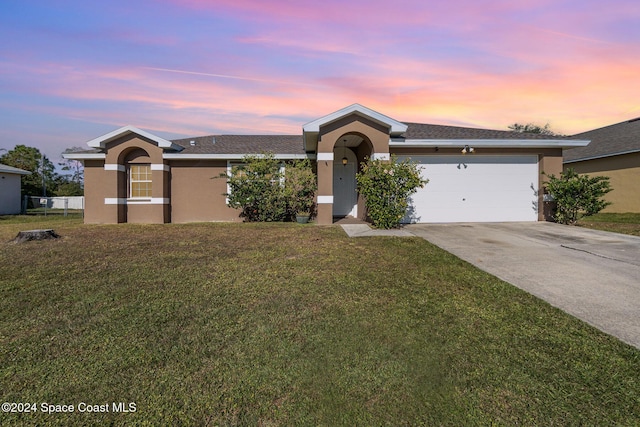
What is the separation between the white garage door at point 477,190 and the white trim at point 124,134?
384 inches

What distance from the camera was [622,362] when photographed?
2.55 metres

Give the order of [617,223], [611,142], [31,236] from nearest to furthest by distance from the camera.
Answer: [31,236], [617,223], [611,142]

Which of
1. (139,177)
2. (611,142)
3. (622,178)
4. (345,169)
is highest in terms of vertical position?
(611,142)

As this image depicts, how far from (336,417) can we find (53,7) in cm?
1107

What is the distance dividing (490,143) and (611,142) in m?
11.1

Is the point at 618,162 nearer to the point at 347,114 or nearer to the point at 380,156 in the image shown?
the point at 380,156

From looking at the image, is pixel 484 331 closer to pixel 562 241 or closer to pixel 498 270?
pixel 498 270

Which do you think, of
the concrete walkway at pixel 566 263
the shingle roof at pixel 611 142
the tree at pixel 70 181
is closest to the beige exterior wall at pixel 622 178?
the shingle roof at pixel 611 142

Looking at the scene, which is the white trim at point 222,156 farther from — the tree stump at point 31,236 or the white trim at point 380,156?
the tree stump at point 31,236

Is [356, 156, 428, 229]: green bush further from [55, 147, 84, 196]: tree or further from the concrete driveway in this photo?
[55, 147, 84, 196]: tree

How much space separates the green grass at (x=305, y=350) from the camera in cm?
205

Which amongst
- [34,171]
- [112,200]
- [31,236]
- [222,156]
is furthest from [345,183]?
[34,171]

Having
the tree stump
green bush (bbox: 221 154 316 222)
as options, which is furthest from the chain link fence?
green bush (bbox: 221 154 316 222)

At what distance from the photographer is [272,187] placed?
11.6 m
